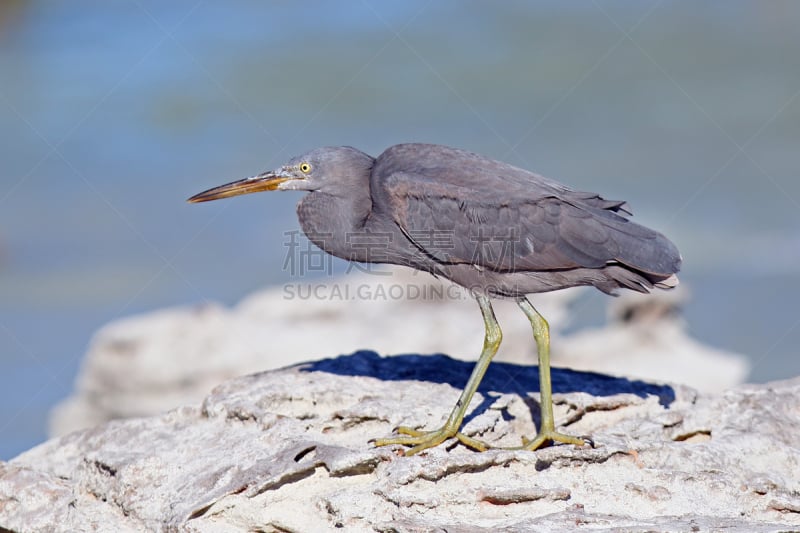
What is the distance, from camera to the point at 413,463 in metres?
5.09

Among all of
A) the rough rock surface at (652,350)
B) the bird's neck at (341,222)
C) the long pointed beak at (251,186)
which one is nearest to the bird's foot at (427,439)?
the bird's neck at (341,222)

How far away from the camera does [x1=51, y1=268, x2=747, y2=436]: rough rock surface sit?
9078 millimetres

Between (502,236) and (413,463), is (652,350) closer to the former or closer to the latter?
(502,236)

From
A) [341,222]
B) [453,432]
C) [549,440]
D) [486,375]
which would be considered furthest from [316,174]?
[549,440]

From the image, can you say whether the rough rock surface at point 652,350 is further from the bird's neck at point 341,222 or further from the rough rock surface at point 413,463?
the bird's neck at point 341,222

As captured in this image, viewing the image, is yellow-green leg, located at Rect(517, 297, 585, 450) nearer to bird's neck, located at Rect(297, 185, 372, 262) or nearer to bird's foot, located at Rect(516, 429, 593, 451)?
bird's foot, located at Rect(516, 429, 593, 451)

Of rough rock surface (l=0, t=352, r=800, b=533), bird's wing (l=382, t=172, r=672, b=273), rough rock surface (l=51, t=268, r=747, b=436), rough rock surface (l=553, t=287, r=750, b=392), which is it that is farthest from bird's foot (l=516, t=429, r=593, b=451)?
rough rock surface (l=553, t=287, r=750, b=392)

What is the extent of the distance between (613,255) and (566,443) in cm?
111

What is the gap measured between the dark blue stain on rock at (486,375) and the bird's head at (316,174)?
1170mm

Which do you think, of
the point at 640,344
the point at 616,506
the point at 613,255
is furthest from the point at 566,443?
the point at 640,344

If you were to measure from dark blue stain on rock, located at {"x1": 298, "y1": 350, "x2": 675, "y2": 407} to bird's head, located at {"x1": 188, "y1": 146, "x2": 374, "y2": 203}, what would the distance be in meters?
1.17

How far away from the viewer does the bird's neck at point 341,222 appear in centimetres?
638

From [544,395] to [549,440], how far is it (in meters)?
0.25

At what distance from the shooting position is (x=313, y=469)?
513 centimetres
